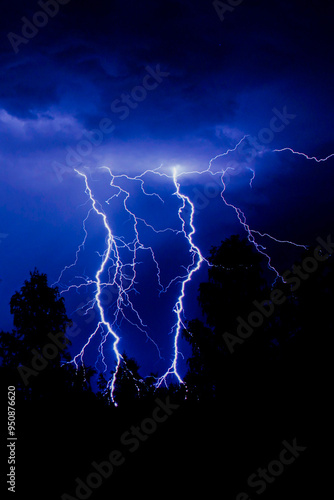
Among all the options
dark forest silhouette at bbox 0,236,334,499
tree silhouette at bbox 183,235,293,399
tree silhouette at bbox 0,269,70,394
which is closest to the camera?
dark forest silhouette at bbox 0,236,334,499

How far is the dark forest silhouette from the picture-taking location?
14.2ft

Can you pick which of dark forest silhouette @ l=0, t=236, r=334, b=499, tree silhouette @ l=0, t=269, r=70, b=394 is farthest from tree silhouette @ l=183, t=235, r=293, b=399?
tree silhouette @ l=0, t=269, r=70, b=394

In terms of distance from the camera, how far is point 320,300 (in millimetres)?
5734

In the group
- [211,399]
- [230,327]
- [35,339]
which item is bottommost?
[211,399]

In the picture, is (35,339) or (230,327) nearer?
(230,327)

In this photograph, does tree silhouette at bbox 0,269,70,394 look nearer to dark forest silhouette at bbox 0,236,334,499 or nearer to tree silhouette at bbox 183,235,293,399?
dark forest silhouette at bbox 0,236,334,499

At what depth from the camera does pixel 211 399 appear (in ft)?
18.6

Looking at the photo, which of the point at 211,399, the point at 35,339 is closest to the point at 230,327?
the point at 211,399

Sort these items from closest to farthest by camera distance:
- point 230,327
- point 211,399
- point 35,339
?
point 211,399 < point 230,327 < point 35,339

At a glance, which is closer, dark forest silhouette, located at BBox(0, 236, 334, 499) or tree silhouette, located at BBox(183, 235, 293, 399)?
dark forest silhouette, located at BBox(0, 236, 334, 499)

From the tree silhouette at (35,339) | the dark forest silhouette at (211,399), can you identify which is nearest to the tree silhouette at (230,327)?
the dark forest silhouette at (211,399)

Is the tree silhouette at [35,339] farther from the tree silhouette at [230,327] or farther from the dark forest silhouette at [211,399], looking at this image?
the tree silhouette at [230,327]

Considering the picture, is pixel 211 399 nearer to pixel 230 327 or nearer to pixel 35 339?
pixel 230 327

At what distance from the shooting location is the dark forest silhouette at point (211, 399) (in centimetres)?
434
